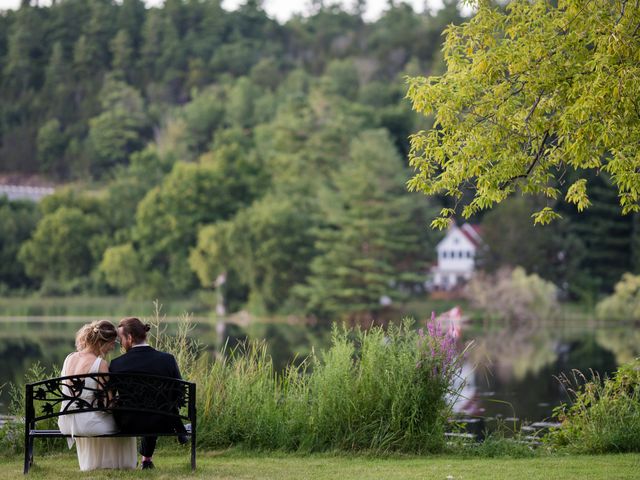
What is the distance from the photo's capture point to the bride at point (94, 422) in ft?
23.4

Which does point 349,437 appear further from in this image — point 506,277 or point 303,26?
point 303,26

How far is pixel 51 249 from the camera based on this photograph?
64.2 metres

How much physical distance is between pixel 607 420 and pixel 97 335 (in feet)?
14.7

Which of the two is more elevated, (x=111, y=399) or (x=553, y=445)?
(x=111, y=399)

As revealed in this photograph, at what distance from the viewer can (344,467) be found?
25.9ft

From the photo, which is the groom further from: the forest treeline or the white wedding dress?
the forest treeline

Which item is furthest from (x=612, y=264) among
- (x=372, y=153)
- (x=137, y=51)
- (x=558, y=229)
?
(x=137, y=51)

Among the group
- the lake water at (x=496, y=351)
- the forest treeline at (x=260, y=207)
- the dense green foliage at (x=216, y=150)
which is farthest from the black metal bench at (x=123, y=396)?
the dense green foliage at (x=216, y=150)

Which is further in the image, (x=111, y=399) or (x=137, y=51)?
(x=137, y=51)

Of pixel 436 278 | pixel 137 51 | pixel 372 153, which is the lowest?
pixel 436 278

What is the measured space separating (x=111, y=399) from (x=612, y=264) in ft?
181

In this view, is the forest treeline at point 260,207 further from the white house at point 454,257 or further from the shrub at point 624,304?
the shrub at point 624,304

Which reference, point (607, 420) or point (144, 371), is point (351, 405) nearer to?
point (607, 420)

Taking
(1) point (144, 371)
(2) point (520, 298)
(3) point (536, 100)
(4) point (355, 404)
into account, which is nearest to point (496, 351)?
(2) point (520, 298)
